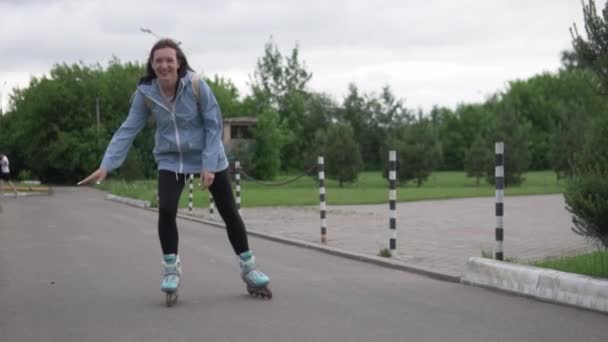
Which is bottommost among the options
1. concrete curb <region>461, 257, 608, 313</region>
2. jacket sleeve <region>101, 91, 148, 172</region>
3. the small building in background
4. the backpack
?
concrete curb <region>461, 257, 608, 313</region>

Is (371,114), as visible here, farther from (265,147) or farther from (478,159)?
(478,159)

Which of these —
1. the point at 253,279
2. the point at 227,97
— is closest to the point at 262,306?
the point at 253,279

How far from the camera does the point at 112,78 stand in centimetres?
A: 5550

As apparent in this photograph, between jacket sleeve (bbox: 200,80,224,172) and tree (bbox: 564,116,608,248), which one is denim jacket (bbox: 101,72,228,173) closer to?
jacket sleeve (bbox: 200,80,224,172)

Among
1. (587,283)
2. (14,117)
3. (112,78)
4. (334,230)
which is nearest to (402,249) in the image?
(334,230)

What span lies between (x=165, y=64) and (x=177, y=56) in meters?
0.16

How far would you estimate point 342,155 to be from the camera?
40.9 meters

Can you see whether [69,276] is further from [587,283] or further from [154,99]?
[587,283]

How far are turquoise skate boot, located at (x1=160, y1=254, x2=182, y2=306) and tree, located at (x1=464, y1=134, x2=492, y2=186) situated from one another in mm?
35182

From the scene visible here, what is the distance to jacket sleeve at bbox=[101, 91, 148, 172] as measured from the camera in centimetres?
561

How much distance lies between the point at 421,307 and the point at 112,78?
174 feet

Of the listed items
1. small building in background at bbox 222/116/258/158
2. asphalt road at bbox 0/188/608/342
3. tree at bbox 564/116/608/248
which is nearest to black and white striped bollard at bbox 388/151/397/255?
asphalt road at bbox 0/188/608/342

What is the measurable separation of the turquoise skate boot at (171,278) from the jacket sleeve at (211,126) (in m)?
0.78

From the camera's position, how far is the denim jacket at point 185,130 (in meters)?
5.47
